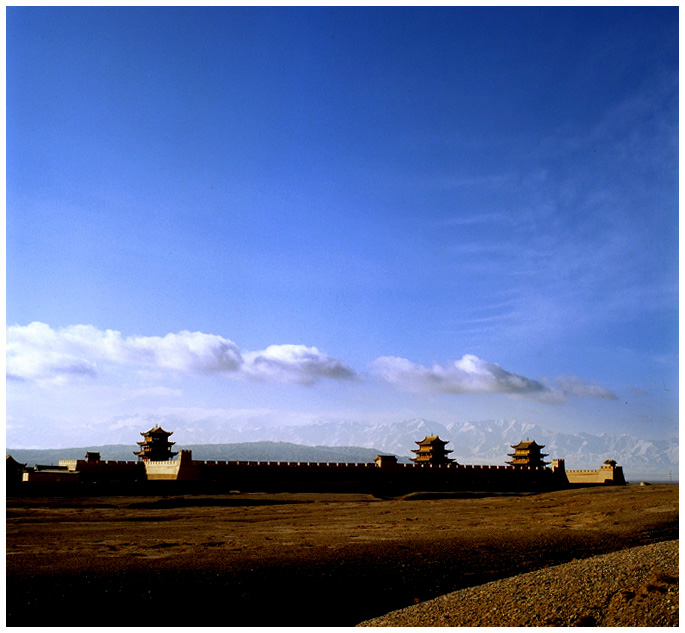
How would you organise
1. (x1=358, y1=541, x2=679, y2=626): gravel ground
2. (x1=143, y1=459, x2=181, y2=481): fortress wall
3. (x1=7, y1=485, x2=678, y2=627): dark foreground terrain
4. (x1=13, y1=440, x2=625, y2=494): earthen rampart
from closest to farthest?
(x1=358, y1=541, x2=679, y2=626): gravel ground < (x1=7, y1=485, x2=678, y2=627): dark foreground terrain < (x1=13, y1=440, x2=625, y2=494): earthen rampart < (x1=143, y1=459, x2=181, y2=481): fortress wall

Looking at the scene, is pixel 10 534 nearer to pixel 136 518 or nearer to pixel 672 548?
pixel 136 518

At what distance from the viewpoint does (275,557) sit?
1499 centimetres

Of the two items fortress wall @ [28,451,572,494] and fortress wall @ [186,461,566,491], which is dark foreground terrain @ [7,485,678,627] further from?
fortress wall @ [186,461,566,491]

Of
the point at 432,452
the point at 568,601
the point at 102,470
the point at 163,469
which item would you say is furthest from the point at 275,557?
the point at 432,452

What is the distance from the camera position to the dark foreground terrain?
457 inches

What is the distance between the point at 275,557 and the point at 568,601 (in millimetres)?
7487

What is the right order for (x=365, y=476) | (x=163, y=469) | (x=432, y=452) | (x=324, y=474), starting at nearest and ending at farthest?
(x=163, y=469), (x=324, y=474), (x=365, y=476), (x=432, y=452)

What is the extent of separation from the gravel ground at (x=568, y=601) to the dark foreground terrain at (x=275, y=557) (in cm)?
129

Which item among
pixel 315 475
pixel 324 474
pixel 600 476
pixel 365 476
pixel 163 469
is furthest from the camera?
pixel 600 476

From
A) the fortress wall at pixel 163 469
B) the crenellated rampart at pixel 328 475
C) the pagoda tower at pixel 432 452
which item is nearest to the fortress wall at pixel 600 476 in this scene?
the crenellated rampart at pixel 328 475

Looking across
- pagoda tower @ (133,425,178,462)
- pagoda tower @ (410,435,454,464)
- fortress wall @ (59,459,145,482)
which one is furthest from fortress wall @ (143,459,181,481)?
pagoda tower @ (410,435,454,464)

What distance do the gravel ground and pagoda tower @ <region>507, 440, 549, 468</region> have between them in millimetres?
52796

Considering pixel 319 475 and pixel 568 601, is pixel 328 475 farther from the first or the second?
pixel 568 601

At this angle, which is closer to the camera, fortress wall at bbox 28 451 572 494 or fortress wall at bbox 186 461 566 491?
fortress wall at bbox 28 451 572 494
